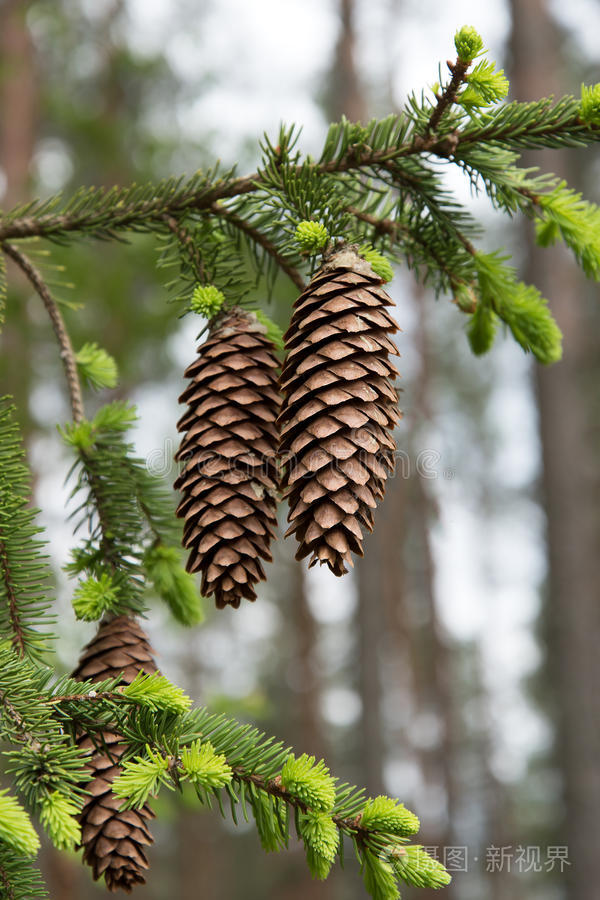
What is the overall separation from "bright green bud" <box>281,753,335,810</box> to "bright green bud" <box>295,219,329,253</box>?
27.0 inches

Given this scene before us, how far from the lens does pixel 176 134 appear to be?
653 cm

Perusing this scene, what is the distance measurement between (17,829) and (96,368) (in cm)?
89

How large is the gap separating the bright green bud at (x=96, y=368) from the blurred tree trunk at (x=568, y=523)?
4.10 m

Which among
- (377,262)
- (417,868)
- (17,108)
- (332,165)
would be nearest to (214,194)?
(332,165)

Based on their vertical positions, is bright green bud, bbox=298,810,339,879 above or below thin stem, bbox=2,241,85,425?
below

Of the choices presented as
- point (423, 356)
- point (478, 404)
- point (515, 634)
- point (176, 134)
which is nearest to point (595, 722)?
point (176, 134)

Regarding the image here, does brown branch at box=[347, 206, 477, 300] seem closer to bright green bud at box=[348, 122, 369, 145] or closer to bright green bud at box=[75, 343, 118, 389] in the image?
bright green bud at box=[348, 122, 369, 145]

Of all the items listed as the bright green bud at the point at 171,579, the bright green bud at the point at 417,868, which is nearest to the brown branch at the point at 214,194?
the bright green bud at the point at 171,579

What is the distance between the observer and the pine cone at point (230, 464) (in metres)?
1.01

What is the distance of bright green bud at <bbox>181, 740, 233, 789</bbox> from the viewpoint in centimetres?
84

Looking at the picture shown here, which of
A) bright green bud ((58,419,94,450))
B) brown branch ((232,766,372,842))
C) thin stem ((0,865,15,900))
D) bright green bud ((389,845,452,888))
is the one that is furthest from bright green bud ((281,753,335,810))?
bright green bud ((58,419,94,450))

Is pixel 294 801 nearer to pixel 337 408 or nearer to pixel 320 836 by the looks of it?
pixel 320 836

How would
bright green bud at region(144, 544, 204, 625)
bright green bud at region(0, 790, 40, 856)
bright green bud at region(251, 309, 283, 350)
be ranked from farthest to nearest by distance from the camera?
bright green bud at region(144, 544, 204, 625), bright green bud at region(251, 309, 283, 350), bright green bud at region(0, 790, 40, 856)

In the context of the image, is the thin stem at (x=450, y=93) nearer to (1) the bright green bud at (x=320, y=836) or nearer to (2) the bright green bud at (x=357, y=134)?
(2) the bright green bud at (x=357, y=134)
